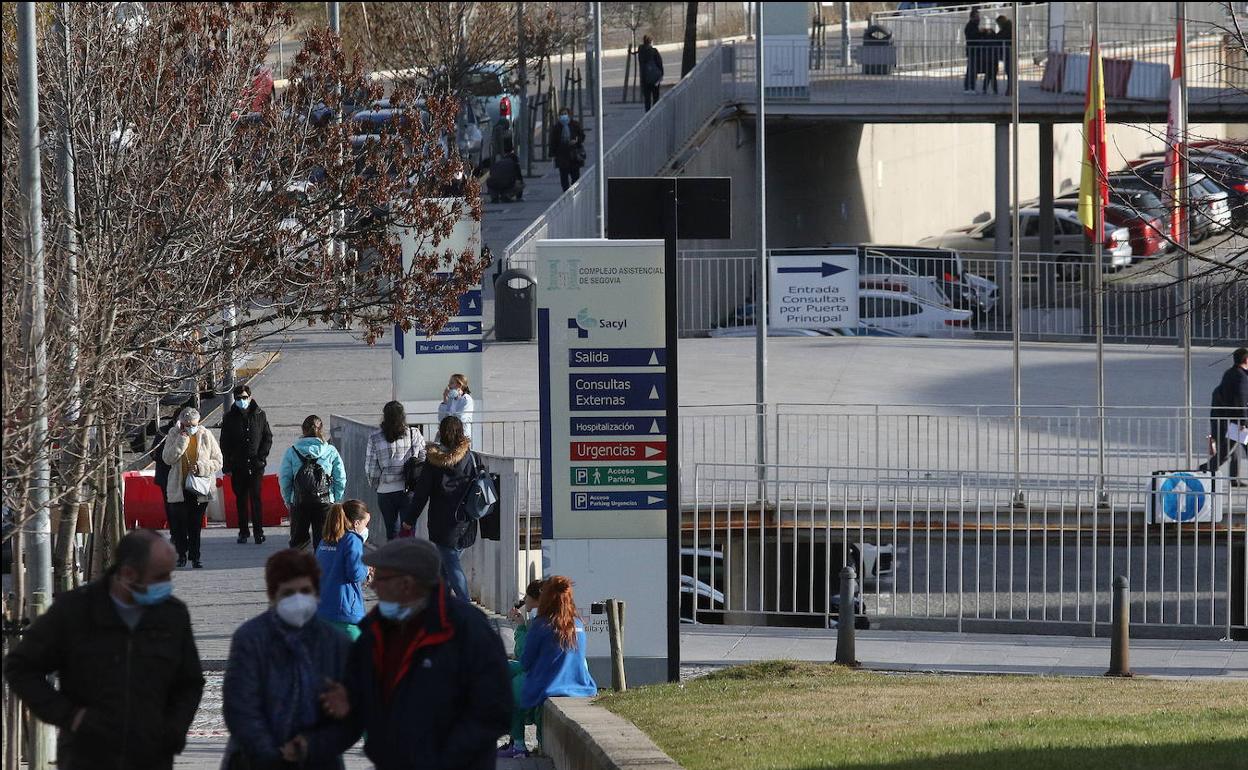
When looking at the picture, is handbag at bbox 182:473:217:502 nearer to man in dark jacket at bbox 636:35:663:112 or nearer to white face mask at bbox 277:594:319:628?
white face mask at bbox 277:594:319:628

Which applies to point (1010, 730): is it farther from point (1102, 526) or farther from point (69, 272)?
point (1102, 526)

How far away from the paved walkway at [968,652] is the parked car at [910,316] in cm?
1536

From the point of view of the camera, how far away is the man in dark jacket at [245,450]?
55.0ft

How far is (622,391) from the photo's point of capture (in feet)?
40.9

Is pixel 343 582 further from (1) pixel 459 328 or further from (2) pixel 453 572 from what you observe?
(1) pixel 459 328

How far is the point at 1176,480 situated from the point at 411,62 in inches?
937

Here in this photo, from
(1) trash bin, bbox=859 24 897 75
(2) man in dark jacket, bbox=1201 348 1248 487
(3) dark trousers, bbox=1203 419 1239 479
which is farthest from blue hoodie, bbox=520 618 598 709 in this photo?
(1) trash bin, bbox=859 24 897 75


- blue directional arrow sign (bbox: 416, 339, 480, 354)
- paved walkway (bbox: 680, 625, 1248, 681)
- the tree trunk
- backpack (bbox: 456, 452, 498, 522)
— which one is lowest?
paved walkway (bbox: 680, 625, 1248, 681)

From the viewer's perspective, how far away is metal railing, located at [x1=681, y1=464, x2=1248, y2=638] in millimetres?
15977

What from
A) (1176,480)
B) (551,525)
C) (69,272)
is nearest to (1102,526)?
(1176,480)

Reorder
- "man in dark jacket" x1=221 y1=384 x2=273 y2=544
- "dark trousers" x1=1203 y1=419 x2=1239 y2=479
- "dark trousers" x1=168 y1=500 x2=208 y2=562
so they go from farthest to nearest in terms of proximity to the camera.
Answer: "dark trousers" x1=1203 y1=419 x2=1239 y2=479, "man in dark jacket" x1=221 y1=384 x2=273 y2=544, "dark trousers" x1=168 y1=500 x2=208 y2=562

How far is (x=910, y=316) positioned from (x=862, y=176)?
49.8 feet

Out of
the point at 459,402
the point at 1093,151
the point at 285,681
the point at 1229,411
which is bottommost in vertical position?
the point at 285,681

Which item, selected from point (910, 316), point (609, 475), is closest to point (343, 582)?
point (609, 475)
